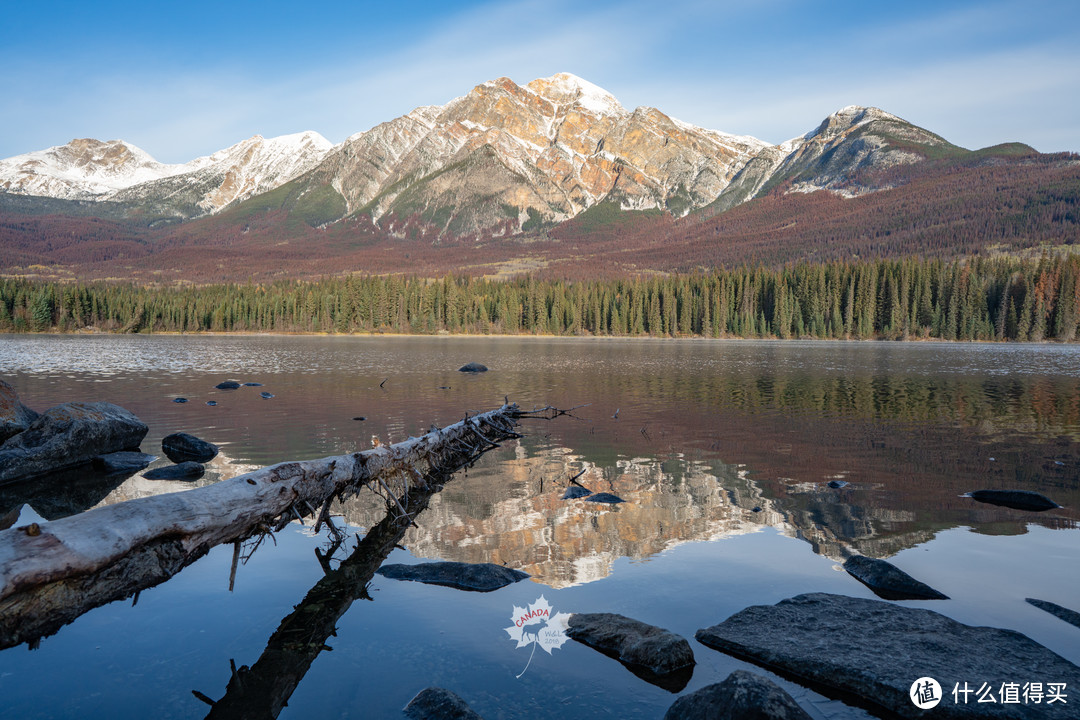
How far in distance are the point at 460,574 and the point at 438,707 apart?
3.91m

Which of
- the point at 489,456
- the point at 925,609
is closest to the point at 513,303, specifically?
the point at 489,456

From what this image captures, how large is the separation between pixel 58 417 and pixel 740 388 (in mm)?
37392

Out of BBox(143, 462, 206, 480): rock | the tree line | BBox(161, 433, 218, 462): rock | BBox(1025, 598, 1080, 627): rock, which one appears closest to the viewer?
BBox(1025, 598, 1080, 627): rock

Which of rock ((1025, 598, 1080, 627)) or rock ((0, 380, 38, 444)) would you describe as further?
rock ((0, 380, 38, 444))

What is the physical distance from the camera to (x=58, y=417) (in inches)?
781

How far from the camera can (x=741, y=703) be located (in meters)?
5.93

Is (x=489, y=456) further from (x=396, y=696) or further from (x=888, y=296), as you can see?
(x=888, y=296)

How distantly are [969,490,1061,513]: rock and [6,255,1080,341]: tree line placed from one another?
6315 inches

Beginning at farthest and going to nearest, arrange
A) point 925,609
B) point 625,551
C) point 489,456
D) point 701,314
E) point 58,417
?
point 701,314, point 489,456, point 58,417, point 625,551, point 925,609

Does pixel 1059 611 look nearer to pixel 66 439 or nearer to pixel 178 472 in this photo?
pixel 178 472
